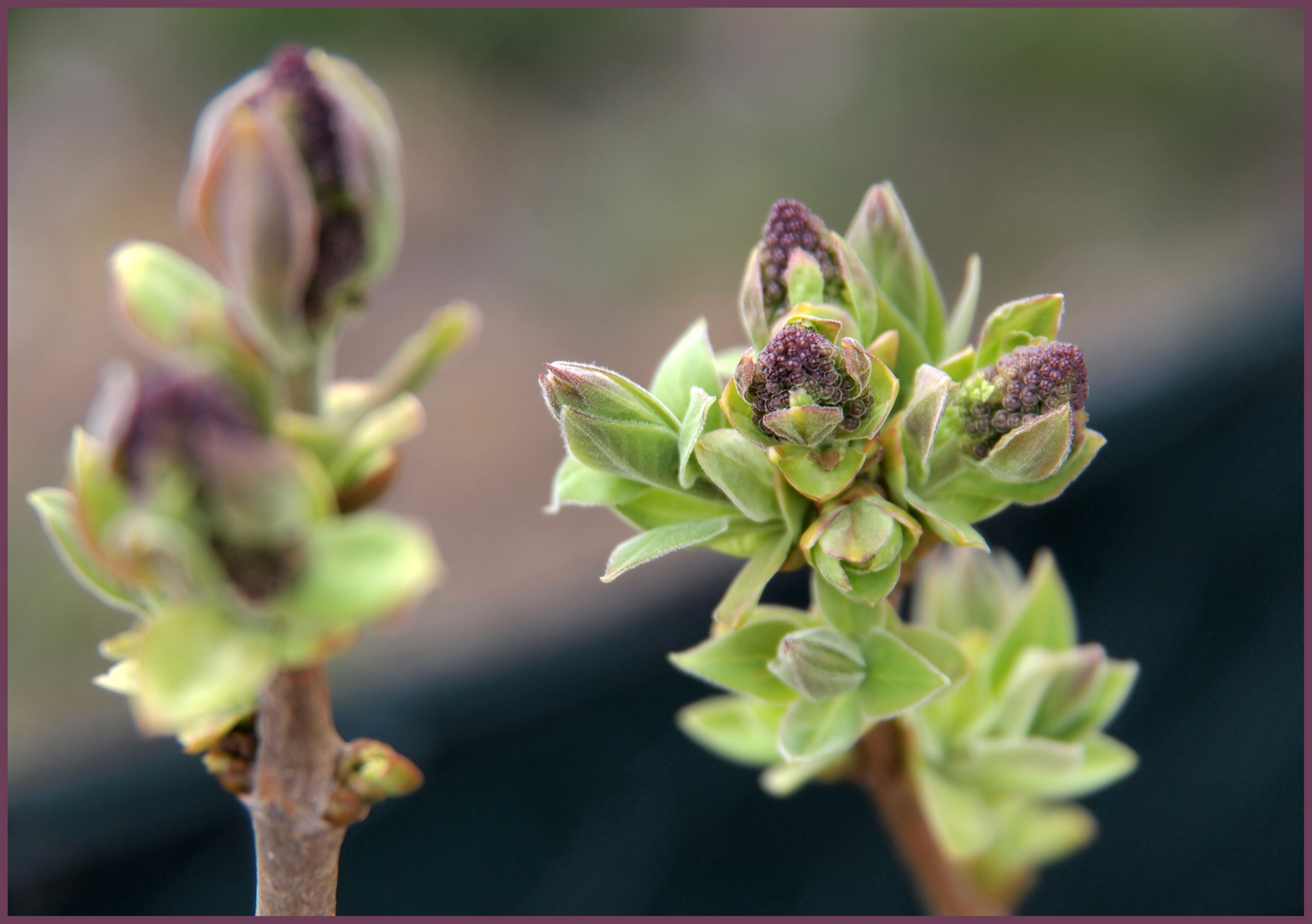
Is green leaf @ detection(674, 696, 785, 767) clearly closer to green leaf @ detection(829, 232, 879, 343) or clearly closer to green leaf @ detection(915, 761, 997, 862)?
green leaf @ detection(915, 761, 997, 862)

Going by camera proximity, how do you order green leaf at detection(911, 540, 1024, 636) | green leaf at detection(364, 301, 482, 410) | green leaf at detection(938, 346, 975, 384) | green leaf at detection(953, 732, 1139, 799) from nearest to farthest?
green leaf at detection(364, 301, 482, 410) < green leaf at detection(938, 346, 975, 384) < green leaf at detection(953, 732, 1139, 799) < green leaf at detection(911, 540, 1024, 636)

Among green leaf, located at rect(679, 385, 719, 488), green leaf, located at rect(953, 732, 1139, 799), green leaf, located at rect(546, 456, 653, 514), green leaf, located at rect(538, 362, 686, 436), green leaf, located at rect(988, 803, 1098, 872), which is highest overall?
green leaf, located at rect(538, 362, 686, 436)

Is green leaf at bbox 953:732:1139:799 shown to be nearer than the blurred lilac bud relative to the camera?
No

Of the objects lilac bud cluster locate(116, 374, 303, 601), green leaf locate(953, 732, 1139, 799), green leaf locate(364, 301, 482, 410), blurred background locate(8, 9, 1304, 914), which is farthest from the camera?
blurred background locate(8, 9, 1304, 914)

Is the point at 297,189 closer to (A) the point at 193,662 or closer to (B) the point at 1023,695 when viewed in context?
(A) the point at 193,662

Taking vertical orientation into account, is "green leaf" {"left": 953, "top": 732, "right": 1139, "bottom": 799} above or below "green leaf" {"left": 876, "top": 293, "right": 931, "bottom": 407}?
below

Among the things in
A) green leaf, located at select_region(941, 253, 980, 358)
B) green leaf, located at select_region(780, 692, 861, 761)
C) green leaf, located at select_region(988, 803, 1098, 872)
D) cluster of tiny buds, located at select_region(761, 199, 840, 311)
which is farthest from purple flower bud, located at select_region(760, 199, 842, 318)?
green leaf, located at select_region(988, 803, 1098, 872)

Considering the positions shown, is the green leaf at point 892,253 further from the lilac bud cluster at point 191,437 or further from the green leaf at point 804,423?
the lilac bud cluster at point 191,437

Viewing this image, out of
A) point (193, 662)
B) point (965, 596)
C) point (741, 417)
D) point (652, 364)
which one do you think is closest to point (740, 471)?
point (741, 417)
